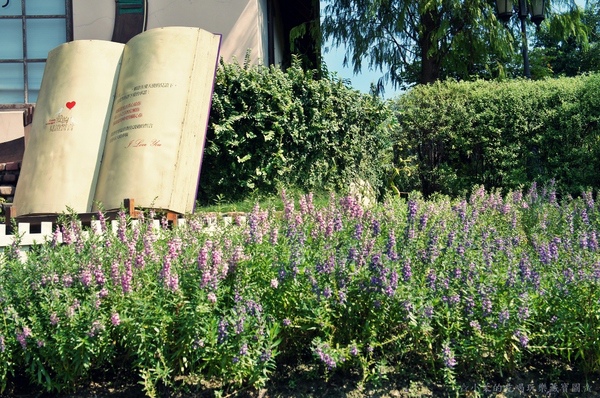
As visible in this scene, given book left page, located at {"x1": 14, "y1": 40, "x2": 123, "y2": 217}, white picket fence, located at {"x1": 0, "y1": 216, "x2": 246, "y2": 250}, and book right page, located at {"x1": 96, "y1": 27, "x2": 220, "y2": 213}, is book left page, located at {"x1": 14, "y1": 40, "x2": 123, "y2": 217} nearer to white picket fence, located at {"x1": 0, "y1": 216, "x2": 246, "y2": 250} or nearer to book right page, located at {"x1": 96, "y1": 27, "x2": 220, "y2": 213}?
book right page, located at {"x1": 96, "y1": 27, "x2": 220, "y2": 213}

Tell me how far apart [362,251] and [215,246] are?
2.83 feet

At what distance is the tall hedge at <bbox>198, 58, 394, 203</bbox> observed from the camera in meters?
9.27

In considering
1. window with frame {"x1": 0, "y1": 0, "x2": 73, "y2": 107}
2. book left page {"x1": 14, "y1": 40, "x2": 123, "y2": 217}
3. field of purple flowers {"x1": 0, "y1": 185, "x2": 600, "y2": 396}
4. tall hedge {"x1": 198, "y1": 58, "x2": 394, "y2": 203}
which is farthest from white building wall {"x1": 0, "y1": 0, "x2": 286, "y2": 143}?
field of purple flowers {"x1": 0, "y1": 185, "x2": 600, "y2": 396}

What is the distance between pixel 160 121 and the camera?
7957mm

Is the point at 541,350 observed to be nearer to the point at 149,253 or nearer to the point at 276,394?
the point at 276,394

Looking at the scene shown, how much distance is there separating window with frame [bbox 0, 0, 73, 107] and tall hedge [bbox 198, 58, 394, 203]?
3.48 metres

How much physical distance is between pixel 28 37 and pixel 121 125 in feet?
14.6

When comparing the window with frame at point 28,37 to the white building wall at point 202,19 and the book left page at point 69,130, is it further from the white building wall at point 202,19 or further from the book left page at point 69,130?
the book left page at point 69,130

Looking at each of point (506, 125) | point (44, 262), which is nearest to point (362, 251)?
point (44, 262)

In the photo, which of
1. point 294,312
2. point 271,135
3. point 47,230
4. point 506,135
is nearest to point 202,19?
point 271,135

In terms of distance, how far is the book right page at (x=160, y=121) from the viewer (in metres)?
7.79

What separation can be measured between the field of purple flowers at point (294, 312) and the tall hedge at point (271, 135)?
4.49 m

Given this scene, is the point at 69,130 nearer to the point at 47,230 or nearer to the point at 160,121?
the point at 160,121

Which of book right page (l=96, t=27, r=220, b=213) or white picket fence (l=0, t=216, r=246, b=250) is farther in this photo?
book right page (l=96, t=27, r=220, b=213)
